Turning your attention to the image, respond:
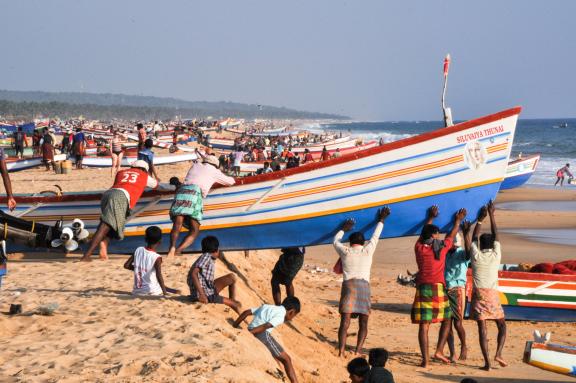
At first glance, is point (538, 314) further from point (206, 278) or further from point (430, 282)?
point (206, 278)

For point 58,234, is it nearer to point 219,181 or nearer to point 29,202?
point 29,202

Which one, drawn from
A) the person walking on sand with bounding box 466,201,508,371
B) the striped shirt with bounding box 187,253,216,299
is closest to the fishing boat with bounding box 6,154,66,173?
the striped shirt with bounding box 187,253,216,299

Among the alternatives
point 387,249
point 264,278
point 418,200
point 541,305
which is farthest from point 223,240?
point 387,249

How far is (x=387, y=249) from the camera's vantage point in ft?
61.1

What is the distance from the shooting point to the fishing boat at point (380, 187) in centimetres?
931

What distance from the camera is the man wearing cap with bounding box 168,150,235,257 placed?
9711 millimetres

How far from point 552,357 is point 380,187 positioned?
3.10 metres

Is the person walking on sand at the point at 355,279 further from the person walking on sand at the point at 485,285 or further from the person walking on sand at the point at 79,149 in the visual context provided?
the person walking on sand at the point at 79,149

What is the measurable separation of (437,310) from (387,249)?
10.5 metres

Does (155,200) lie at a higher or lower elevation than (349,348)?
higher

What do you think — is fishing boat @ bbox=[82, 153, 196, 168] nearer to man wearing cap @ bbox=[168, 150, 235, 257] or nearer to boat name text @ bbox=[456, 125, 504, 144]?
man wearing cap @ bbox=[168, 150, 235, 257]

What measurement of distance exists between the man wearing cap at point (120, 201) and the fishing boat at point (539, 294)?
4877 millimetres

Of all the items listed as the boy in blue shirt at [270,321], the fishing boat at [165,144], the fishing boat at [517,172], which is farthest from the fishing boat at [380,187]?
the fishing boat at [517,172]

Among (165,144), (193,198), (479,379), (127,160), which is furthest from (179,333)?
(165,144)
